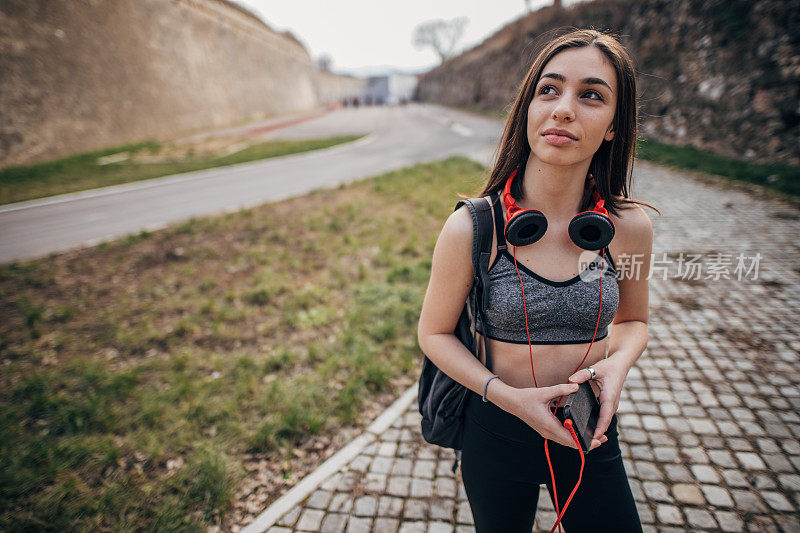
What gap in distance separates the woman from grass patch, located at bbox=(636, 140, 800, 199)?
20.2 ft

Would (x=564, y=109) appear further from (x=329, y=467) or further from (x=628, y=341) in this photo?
(x=329, y=467)

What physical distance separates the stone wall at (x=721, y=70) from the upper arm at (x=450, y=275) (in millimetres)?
6475

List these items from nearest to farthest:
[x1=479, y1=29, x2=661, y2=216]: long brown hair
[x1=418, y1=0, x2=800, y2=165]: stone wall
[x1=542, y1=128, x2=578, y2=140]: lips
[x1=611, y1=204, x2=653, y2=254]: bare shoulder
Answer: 1. [x1=542, y1=128, x2=578, y2=140]: lips
2. [x1=479, y1=29, x2=661, y2=216]: long brown hair
3. [x1=611, y1=204, x2=653, y2=254]: bare shoulder
4. [x1=418, y1=0, x2=800, y2=165]: stone wall

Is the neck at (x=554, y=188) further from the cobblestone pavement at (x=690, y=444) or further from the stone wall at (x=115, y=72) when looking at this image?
the stone wall at (x=115, y=72)

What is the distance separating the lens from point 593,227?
1492 millimetres

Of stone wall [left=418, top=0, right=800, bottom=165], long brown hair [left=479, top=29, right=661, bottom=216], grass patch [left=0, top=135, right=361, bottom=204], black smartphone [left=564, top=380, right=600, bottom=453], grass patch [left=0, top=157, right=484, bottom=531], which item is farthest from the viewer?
grass patch [left=0, top=135, right=361, bottom=204]

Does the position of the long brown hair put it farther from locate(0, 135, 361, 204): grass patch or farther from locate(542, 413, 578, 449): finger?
locate(0, 135, 361, 204): grass patch

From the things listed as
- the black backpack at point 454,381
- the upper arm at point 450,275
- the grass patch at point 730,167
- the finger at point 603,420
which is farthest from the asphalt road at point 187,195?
the finger at point 603,420

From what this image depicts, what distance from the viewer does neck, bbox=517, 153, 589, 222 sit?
153 centimetres

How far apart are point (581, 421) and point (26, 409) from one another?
4708 millimetres

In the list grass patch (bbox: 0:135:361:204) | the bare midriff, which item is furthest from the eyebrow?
grass patch (bbox: 0:135:361:204)

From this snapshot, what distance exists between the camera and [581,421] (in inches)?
51.3

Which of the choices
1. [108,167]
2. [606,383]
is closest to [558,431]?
[606,383]

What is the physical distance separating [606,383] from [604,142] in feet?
3.36
